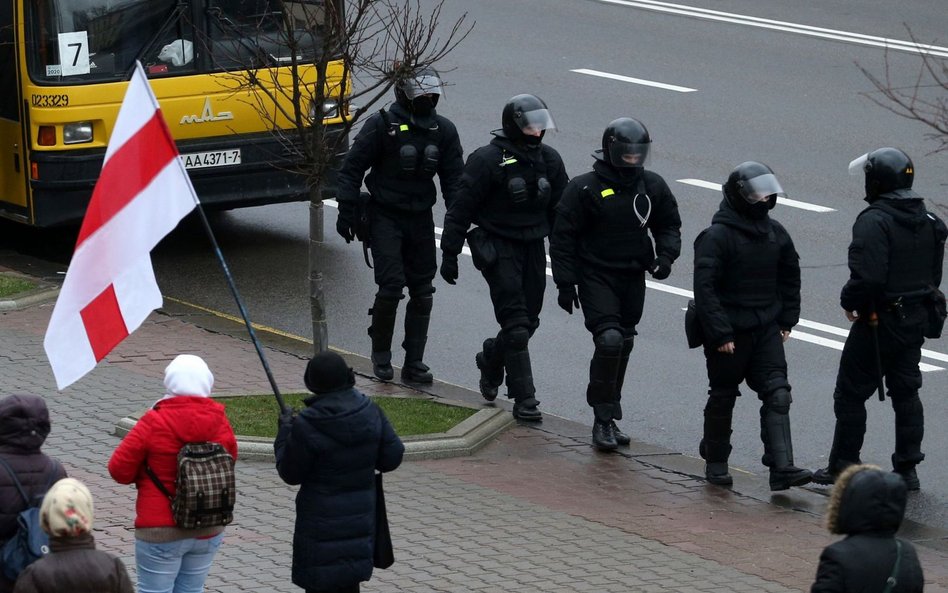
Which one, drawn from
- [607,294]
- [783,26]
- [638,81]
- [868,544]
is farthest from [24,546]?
[783,26]

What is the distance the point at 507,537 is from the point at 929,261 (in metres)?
2.88

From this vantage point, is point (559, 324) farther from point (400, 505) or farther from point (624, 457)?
point (400, 505)

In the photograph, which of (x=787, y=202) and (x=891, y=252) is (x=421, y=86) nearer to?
(x=891, y=252)

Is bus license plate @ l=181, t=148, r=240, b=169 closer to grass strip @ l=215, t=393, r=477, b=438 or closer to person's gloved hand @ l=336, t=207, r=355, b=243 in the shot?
person's gloved hand @ l=336, t=207, r=355, b=243

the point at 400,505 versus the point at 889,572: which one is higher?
the point at 889,572

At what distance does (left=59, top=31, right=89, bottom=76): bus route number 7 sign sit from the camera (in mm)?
13773

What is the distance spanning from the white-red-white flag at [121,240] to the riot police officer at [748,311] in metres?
3.60

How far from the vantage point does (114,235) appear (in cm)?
678

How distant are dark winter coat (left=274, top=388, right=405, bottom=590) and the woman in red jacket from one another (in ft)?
0.90

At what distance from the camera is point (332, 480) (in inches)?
260

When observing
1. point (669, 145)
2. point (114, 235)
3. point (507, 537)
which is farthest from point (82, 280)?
point (669, 145)

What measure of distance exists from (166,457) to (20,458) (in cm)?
53

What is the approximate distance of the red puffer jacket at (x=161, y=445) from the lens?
645 centimetres

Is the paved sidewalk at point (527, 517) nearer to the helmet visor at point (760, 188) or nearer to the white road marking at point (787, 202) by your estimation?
the helmet visor at point (760, 188)
